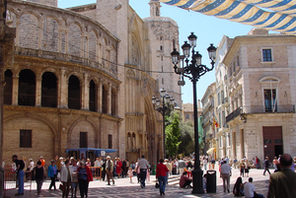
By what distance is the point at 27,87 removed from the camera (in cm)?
2805

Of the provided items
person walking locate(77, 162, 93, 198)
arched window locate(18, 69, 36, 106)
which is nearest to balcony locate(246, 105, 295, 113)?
arched window locate(18, 69, 36, 106)

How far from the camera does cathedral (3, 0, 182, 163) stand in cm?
2589

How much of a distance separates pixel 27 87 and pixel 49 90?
74.7 inches

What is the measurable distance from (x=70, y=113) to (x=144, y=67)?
2061 cm

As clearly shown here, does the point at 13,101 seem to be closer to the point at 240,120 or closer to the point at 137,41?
the point at 240,120

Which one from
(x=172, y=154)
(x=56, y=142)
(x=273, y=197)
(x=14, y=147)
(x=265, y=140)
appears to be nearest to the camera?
(x=273, y=197)

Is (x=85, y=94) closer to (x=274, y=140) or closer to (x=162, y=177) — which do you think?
(x=162, y=177)

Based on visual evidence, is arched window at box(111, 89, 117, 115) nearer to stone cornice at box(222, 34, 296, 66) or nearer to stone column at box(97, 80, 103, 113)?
stone column at box(97, 80, 103, 113)

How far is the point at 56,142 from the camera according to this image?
26.6 meters

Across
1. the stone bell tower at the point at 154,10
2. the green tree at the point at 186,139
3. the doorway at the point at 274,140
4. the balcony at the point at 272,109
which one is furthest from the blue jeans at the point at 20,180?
the stone bell tower at the point at 154,10

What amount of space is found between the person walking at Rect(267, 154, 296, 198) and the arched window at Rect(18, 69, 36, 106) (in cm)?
2538

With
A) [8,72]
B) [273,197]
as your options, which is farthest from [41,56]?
[273,197]

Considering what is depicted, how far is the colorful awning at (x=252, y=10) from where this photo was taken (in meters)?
12.6

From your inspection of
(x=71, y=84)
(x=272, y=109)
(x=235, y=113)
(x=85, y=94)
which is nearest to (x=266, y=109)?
(x=272, y=109)
